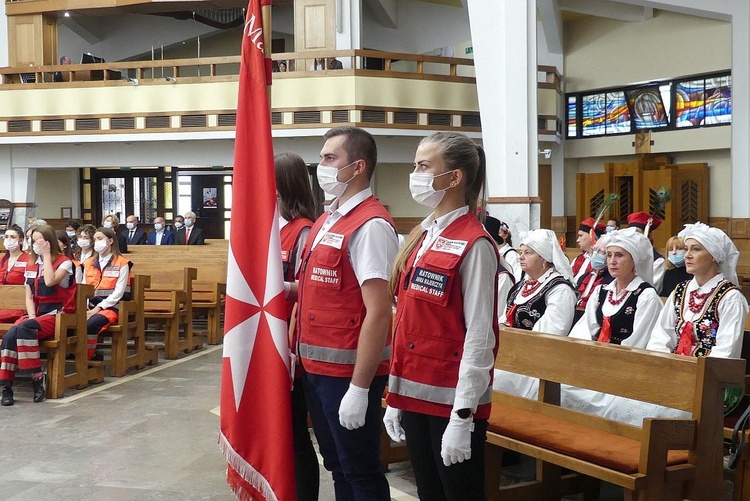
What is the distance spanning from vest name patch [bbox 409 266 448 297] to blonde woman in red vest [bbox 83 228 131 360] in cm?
549

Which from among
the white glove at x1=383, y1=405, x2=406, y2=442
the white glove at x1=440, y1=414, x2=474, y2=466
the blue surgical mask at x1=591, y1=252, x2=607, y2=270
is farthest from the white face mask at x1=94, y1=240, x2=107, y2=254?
the white glove at x1=440, y1=414, x2=474, y2=466

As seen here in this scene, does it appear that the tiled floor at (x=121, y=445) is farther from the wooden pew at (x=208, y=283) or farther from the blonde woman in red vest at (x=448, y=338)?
the wooden pew at (x=208, y=283)

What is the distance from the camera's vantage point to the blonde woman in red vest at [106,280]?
24.9ft

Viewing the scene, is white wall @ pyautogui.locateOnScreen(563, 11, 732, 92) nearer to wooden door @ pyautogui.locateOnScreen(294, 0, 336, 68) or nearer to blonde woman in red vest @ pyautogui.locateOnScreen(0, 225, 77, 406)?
wooden door @ pyautogui.locateOnScreen(294, 0, 336, 68)

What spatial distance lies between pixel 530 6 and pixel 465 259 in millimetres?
10792

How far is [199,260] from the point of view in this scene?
1040 cm

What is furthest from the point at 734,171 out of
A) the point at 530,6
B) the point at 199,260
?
the point at 199,260

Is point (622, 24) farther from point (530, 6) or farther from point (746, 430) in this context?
point (746, 430)

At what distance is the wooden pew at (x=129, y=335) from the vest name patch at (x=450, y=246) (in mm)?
5398

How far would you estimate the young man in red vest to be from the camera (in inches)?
110

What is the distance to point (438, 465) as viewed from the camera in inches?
102

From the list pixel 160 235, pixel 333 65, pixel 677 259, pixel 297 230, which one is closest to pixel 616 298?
pixel 297 230

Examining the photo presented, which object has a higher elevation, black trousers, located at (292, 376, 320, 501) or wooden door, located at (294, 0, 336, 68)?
wooden door, located at (294, 0, 336, 68)

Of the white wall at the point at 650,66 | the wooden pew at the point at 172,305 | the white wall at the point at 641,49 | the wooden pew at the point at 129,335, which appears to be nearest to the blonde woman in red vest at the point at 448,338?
the wooden pew at the point at 129,335
